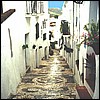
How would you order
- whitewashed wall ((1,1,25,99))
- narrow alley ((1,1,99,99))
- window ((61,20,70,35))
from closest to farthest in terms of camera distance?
narrow alley ((1,1,99,99)) → whitewashed wall ((1,1,25,99)) → window ((61,20,70,35))

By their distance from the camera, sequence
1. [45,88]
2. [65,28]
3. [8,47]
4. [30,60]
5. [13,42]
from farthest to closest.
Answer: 1. [65,28]
2. [30,60]
3. [45,88]
4. [13,42]
5. [8,47]

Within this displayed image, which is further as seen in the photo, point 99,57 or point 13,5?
point 13,5

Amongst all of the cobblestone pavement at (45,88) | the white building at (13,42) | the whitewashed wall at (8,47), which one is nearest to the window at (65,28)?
the white building at (13,42)

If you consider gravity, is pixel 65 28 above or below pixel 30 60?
above

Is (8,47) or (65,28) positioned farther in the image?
(65,28)

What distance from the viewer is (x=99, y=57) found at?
582cm

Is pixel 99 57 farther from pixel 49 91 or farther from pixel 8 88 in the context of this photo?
pixel 49 91

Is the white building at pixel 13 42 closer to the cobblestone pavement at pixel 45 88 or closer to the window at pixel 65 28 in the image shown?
the cobblestone pavement at pixel 45 88

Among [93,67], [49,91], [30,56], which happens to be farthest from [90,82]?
[30,56]

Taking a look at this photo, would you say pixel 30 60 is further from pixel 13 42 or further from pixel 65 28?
pixel 13 42

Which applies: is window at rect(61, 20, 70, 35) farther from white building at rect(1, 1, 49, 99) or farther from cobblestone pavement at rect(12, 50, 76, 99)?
cobblestone pavement at rect(12, 50, 76, 99)

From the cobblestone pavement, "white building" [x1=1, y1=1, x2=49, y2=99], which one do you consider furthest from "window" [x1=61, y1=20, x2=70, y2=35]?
the cobblestone pavement

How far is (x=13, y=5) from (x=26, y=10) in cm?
219

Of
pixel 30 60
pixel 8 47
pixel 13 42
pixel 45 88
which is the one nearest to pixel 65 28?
pixel 30 60
